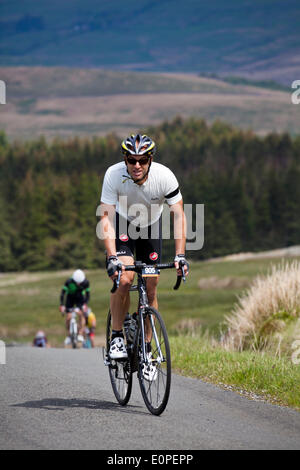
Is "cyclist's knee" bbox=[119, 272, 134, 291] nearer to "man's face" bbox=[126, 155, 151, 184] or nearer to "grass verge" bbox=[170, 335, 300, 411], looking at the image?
"man's face" bbox=[126, 155, 151, 184]

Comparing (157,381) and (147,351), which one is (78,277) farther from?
(157,381)

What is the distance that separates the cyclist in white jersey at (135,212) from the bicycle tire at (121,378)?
195 mm

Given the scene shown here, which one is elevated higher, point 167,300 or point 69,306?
point 69,306

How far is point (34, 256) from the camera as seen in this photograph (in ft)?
387

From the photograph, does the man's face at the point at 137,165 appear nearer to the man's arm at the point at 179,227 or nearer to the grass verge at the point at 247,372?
the man's arm at the point at 179,227

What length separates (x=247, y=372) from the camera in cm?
924

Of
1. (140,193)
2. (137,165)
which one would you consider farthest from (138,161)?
(140,193)

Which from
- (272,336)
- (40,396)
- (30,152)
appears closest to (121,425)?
(40,396)

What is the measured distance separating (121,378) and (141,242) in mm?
1372

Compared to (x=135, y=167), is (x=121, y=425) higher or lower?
lower

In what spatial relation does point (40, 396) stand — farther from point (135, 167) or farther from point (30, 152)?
point (30, 152)
